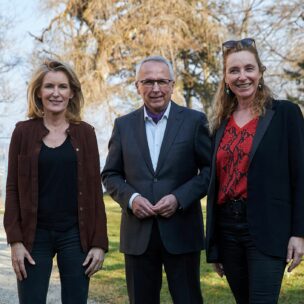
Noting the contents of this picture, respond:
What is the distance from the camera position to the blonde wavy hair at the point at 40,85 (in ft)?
11.5

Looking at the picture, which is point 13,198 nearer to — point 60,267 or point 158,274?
point 60,267

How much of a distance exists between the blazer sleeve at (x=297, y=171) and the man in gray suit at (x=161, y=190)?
27.9 inches

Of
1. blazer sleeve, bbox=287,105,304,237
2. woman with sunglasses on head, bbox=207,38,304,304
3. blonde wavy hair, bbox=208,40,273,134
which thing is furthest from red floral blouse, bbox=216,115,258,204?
blazer sleeve, bbox=287,105,304,237

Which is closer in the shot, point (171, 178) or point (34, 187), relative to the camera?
point (34, 187)

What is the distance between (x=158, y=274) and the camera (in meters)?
3.87

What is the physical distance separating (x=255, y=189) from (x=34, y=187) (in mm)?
1279

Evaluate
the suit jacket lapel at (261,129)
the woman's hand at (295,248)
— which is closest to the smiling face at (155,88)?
the suit jacket lapel at (261,129)

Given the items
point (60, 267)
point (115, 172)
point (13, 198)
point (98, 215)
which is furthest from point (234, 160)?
point (13, 198)

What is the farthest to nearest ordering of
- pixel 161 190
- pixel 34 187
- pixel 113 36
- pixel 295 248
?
pixel 113 36
pixel 161 190
pixel 34 187
pixel 295 248

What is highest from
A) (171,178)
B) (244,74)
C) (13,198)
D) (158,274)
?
(244,74)

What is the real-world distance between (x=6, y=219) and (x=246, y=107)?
5.25 ft

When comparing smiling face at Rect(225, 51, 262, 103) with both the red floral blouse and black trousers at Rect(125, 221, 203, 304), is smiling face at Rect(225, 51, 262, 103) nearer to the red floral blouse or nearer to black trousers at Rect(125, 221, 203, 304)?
the red floral blouse

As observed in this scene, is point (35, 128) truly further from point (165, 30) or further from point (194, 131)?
point (165, 30)

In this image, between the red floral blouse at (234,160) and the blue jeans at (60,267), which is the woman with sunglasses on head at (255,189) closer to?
the red floral blouse at (234,160)
